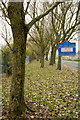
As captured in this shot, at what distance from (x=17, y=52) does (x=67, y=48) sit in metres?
8.67

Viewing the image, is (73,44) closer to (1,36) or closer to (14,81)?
(1,36)

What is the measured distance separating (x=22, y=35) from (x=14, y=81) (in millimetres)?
1414

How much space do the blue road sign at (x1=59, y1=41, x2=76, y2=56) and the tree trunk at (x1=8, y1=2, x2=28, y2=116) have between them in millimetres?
8376

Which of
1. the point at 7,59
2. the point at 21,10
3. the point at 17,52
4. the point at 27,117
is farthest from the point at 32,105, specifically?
the point at 7,59

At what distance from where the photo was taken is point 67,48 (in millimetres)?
11266

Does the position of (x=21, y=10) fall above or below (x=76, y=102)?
above

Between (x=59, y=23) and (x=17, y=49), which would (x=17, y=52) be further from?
(x=59, y=23)

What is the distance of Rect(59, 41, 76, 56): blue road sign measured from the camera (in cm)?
1109

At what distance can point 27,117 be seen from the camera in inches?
137

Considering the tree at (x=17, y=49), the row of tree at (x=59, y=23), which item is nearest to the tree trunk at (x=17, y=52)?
the tree at (x=17, y=49)

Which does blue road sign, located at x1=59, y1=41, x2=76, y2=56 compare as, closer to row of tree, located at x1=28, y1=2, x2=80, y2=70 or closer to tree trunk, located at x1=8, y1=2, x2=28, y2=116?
row of tree, located at x1=28, y1=2, x2=80, y2=70

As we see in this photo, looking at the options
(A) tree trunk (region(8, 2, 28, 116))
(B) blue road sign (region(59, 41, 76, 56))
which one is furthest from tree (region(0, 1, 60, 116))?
(B) blue road sign (region(59, 41, 76, 56))

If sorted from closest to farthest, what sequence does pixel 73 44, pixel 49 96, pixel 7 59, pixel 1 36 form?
pixel 49 96 < pixel 1 36 < pixel 7 59 < pixel 73 44

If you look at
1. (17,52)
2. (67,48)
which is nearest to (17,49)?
(17,52)
